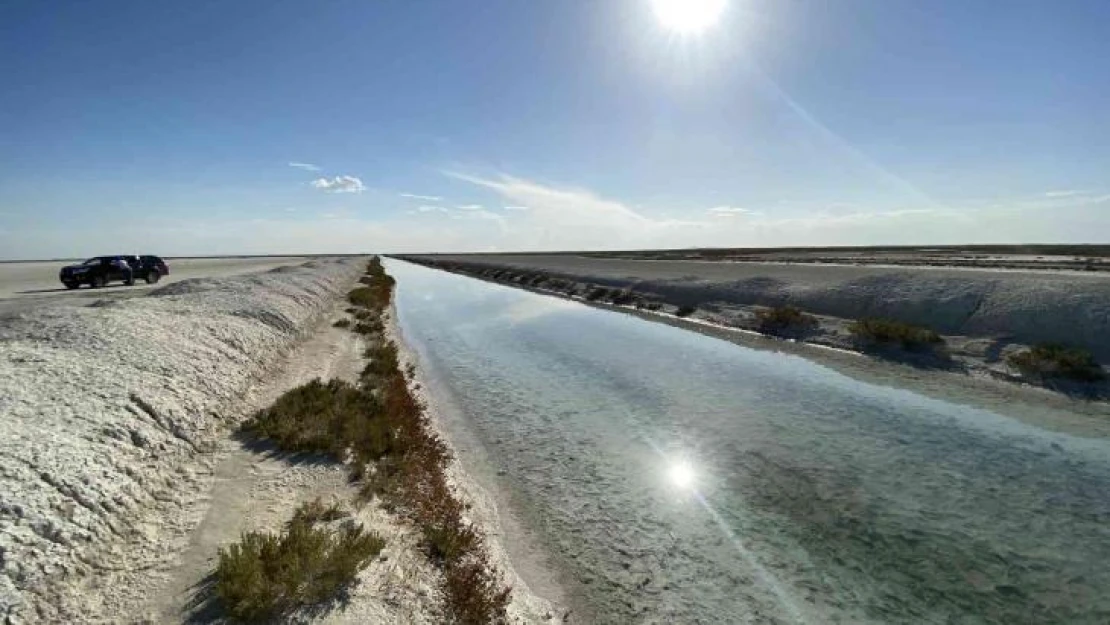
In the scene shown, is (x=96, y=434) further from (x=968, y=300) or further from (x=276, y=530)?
(x=968, y=300)

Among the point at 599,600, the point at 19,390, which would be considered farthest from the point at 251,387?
the point at 599,600

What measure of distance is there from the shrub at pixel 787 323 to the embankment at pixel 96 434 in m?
Answer: 23.8

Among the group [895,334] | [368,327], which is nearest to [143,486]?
[368,327]

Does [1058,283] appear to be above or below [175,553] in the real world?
above

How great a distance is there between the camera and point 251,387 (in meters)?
15.2

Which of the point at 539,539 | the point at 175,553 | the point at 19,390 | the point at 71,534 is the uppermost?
the point at 19,390

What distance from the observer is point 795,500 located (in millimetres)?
9516

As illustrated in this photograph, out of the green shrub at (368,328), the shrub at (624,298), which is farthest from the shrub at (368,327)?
the shrub at (624,298)

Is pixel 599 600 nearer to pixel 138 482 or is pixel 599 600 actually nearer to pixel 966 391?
pixel 138 482

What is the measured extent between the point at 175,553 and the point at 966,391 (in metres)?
20.3

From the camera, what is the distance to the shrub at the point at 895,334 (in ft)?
70.0

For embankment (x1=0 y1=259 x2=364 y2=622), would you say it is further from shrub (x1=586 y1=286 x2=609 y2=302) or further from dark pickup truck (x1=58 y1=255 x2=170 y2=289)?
shrub (x1=586 y1=286 x2=609 y2=302)

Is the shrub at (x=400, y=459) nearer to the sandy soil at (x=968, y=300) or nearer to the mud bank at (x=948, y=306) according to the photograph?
the mud bank at (x=948, y=306)

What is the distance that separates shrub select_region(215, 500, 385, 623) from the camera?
5961 mm
